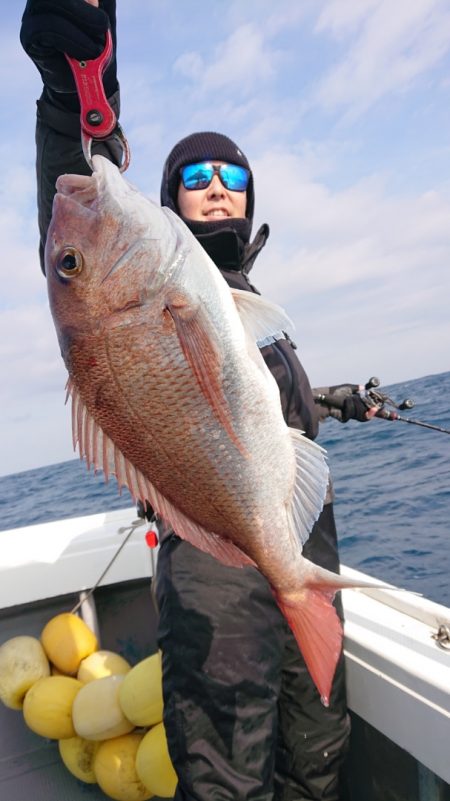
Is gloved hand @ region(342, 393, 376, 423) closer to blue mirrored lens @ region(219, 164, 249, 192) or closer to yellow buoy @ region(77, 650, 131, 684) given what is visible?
blue mirrored lens @ region(219, 164, 249, 192)

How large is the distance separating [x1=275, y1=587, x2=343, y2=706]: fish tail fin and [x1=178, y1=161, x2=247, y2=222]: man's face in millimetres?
1511

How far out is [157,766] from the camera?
231cm

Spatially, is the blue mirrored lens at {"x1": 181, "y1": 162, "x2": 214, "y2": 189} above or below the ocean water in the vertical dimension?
above

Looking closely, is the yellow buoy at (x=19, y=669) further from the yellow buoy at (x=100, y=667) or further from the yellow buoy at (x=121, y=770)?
the yellow buoy at (x=121, y=770)

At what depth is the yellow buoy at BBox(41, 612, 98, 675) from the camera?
2.90 m

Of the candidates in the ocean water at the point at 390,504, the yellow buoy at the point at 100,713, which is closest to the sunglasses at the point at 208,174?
the ocean water at the point at 390,504

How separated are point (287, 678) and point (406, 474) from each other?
358 inches

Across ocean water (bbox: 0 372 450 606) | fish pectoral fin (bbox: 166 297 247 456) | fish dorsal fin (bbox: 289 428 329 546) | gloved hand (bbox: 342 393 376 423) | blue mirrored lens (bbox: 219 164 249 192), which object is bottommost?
ocean water (bbox: 0 372 450 606)

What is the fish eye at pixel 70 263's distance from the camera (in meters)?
1.40

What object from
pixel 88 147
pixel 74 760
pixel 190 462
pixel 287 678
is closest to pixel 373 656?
pixel 287 678

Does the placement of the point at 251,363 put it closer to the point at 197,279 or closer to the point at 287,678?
the point at 197,279

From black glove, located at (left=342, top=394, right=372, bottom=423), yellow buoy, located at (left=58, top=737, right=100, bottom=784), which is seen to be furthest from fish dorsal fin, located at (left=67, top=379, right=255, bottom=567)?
yellow buoy, located at (left=58, top=737, right=100, bottom=784)

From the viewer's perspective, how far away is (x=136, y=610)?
3.43 meters

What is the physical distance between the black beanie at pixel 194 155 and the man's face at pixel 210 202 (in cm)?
5
